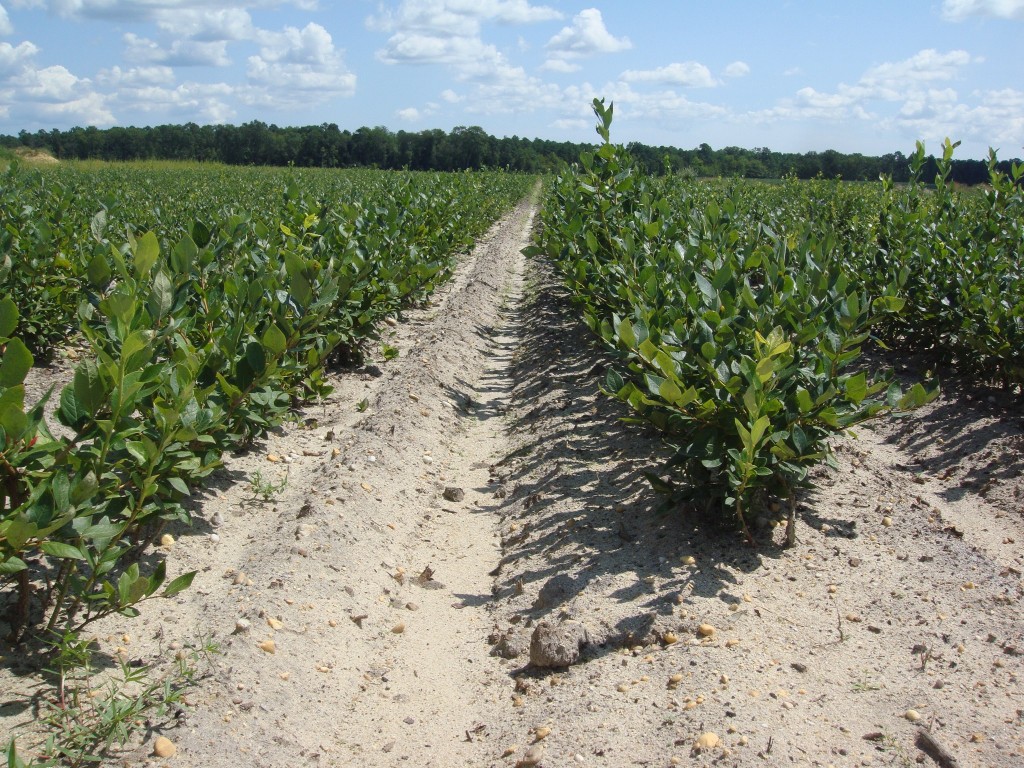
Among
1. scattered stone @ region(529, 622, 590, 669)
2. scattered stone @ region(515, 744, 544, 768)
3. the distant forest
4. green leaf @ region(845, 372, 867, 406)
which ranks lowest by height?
scattered stone @ region(515, 744, 544, 768)

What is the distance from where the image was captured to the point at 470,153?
243 feet

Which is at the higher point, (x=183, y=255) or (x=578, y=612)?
(x=183, y=255)

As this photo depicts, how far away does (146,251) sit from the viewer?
3.30 meters

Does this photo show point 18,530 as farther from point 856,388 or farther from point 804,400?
point 856,388

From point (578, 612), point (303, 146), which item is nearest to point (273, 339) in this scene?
point (578, 612)

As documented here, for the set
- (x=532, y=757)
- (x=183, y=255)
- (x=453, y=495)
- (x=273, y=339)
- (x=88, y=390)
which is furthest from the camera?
(x=453, y=495)

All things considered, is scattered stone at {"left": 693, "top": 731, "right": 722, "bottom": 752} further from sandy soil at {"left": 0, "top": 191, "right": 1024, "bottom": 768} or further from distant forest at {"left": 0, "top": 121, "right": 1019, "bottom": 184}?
distant forest at {"left": 0, "top": 121, "right": 1019, "bottom": 184}

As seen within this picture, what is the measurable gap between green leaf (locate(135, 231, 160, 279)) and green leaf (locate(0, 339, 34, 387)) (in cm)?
84

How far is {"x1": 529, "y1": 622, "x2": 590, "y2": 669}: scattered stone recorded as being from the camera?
343cm

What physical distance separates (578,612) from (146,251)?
7.63 feet

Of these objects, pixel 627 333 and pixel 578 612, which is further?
pixel 627 333

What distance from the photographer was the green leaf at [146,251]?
3.24 m

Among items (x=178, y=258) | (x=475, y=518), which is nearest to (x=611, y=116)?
(x=475, y=518)

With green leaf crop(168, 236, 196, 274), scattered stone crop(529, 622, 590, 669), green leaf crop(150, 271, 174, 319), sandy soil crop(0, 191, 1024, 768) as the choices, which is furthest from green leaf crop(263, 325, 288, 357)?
scattered stone crop(529, 622, 590, 669)
